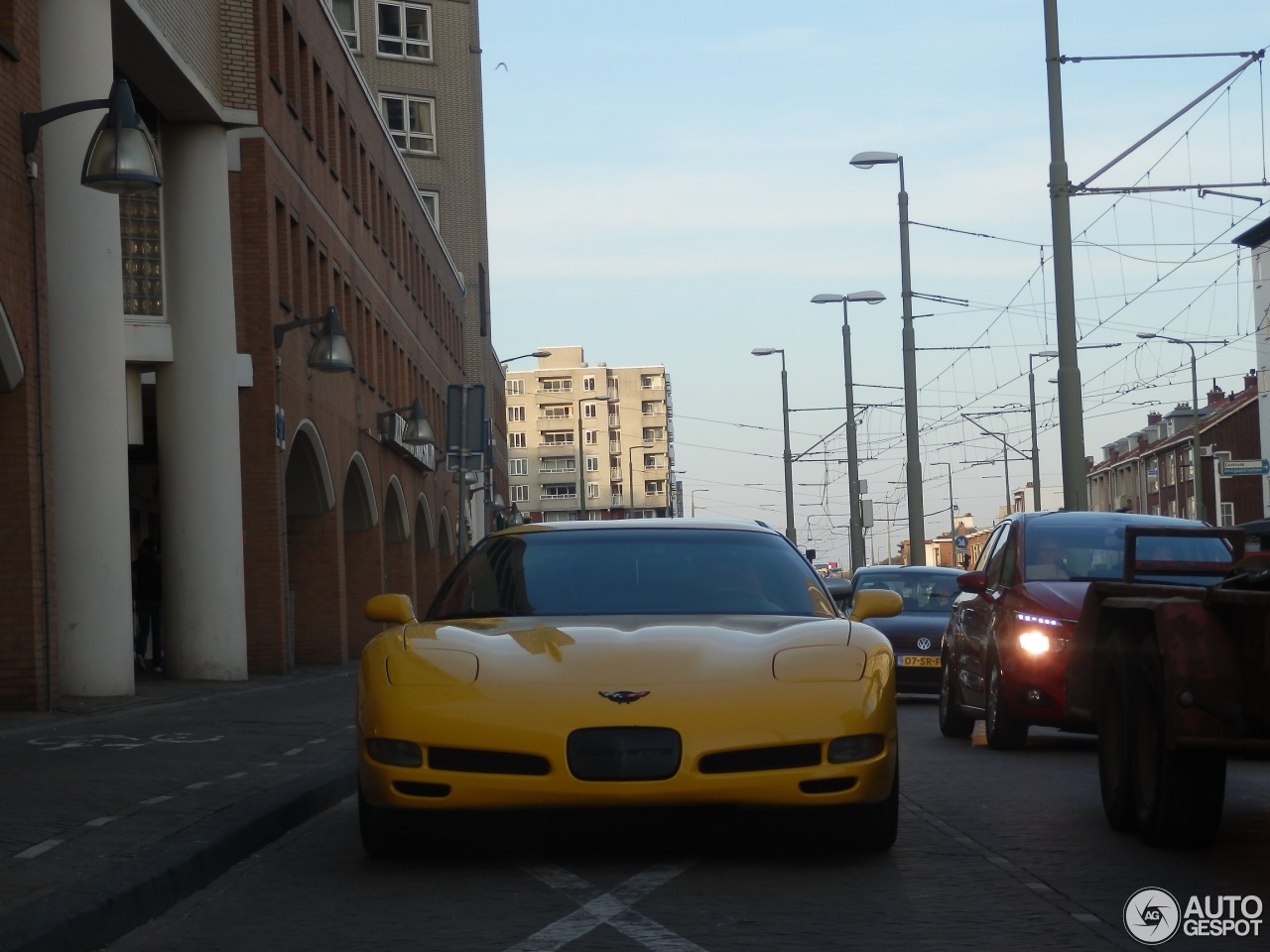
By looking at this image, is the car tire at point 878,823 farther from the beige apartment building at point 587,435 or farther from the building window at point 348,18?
Answer: the beige apartment building at point 587,435

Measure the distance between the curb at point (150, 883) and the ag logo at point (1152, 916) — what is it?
3.23 metres

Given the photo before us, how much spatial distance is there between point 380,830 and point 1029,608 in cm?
661

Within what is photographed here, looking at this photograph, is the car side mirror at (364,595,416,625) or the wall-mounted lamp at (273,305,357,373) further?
the wall-mounted lamp at (273,305,357,373)

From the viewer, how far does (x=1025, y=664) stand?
13.3 meters

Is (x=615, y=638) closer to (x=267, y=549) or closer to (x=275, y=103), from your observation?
(x=267, y=549)

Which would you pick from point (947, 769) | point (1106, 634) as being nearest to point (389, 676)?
point (1106, 634)

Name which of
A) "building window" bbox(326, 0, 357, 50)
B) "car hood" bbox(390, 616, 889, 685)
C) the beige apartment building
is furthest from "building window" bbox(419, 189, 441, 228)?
the beige apartment building

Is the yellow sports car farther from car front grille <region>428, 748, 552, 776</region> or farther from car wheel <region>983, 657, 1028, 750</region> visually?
car wheel <region>983, 657, 1028, 750</region>

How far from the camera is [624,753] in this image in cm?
745

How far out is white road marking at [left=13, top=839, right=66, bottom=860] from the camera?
7.54 metres

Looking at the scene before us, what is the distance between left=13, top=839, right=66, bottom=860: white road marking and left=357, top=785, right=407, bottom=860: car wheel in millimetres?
1189

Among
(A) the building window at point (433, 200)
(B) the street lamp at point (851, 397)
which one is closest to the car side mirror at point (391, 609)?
(B) the street lamp at point (851, 397)

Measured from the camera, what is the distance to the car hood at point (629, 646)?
770 cm

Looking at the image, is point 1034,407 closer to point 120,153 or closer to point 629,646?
point 120,153
